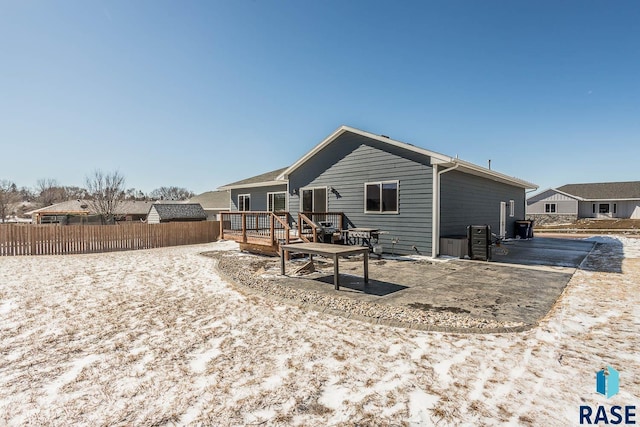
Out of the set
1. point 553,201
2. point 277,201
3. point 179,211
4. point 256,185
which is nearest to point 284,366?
point 277,201

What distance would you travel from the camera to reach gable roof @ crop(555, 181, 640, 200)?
3127cm

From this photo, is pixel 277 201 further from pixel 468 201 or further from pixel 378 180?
pixel 468 201

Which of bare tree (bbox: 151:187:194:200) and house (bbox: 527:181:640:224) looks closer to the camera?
house (bbox: 527:181:640:224)

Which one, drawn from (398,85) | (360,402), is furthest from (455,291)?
(398,85)

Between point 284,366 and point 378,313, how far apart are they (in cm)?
184

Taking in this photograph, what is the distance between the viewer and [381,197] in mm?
10531

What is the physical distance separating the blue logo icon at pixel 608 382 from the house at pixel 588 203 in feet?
121

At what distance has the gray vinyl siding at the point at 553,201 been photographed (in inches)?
1266

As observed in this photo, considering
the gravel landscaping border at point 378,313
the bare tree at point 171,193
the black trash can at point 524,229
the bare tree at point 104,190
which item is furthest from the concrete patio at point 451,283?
the bare tree at point 171,193

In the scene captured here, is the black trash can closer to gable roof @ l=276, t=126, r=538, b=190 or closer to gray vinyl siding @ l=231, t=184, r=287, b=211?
gable roof @ l=276, t=126, r=538, b=190

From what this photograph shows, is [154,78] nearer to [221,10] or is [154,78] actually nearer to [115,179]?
[221,10]

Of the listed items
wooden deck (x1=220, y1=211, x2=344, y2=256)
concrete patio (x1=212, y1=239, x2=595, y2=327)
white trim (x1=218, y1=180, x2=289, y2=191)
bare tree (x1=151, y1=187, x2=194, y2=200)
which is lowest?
concrete patio (x1=212, y1=239, x2=595, y2=327)

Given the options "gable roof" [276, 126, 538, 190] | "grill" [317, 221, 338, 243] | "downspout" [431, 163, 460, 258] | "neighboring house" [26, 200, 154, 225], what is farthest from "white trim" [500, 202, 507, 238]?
"neighboring house" [26, 200, 154, 225]

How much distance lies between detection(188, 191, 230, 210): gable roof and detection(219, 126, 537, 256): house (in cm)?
2045
